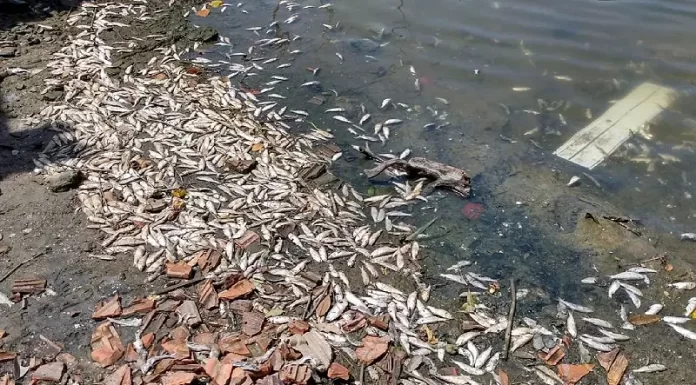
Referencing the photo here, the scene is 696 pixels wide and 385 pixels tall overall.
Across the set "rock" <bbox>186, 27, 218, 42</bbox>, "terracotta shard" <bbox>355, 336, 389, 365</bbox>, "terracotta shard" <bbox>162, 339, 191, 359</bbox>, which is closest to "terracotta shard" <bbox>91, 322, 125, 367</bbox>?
"terracotta shard" <bbox>162, 339, 191, 359</bbox>

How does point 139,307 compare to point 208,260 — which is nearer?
point 139,307

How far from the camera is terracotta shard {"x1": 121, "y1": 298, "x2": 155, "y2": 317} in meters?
5.73

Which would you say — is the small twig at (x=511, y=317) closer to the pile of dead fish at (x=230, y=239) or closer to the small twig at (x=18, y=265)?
the pile of dead fish at (x=230, y=239)

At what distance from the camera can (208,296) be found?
591cm

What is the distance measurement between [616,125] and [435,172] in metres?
2.97

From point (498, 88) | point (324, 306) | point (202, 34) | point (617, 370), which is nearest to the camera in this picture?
point (617, 370)

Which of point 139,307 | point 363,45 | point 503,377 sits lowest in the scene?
point 503,377

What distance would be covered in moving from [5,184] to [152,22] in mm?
5060

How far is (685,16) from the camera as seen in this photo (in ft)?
34.3

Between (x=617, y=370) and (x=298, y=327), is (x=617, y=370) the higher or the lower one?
the lower one

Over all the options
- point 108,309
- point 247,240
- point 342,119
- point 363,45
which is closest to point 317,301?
point 247,240

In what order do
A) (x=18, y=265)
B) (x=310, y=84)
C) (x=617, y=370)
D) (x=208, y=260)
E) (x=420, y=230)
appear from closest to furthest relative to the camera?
(x=617, y=370)
(x=18, y=265)
(x=208, y=260)
(x=420, y=230)
(x=310, y=84)

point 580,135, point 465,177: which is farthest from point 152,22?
point 580,135

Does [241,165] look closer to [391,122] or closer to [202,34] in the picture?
[391,122]
